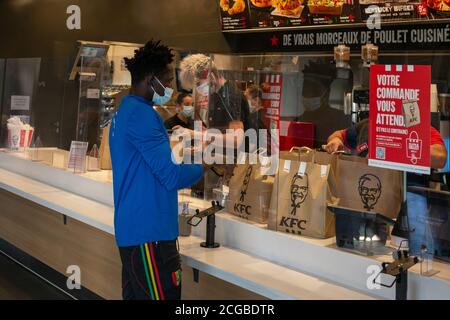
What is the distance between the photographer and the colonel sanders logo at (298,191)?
2383mm

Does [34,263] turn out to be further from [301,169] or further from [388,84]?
A: [388,84]

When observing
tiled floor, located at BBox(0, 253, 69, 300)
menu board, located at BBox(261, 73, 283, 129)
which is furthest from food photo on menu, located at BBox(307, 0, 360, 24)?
tiled floor, located at BBox(0, 253, 69, 300)

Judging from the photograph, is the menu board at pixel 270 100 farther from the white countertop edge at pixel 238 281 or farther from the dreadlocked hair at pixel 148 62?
the white countertop edge at pixel 238 281

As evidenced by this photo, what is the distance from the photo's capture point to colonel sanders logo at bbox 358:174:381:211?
2.27 m

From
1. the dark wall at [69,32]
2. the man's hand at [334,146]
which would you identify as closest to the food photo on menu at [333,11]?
the dark wall at [69,32]

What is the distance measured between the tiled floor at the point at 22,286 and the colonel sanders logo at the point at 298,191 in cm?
225

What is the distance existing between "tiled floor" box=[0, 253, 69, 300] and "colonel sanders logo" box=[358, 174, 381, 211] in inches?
99.8

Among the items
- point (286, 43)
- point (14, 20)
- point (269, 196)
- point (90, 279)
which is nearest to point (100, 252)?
point (90, 279)

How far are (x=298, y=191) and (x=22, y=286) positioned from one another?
9.03 feet

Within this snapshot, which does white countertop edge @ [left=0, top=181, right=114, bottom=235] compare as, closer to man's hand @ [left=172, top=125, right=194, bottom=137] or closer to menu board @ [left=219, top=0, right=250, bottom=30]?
man's hand @ [left=172, top=125, right=194, bottom=137]

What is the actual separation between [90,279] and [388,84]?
98.8 inches

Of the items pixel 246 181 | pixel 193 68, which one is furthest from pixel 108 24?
pixel 246 181

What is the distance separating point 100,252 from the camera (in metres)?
3.63

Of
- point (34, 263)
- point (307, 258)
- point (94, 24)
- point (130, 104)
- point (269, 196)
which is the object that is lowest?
point (34, 263)
